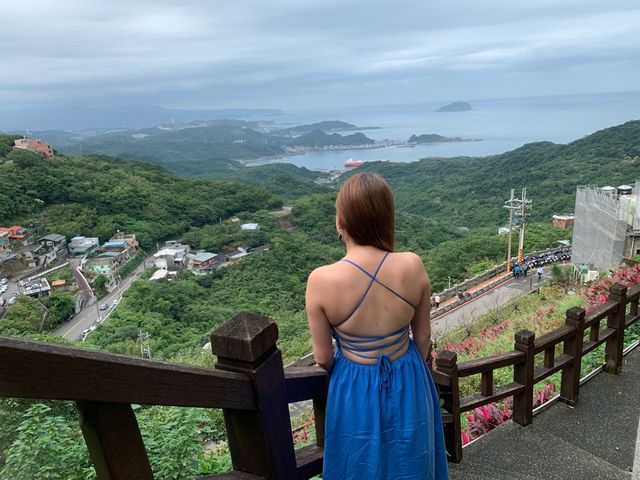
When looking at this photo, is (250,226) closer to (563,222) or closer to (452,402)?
(563,222)

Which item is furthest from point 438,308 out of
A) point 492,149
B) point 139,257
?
point 492,149

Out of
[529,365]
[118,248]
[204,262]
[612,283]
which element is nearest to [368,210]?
[529,365]

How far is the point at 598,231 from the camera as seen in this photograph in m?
13.6

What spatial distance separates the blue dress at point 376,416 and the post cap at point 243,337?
0.31 metres

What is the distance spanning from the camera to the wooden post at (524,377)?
8.91 ft

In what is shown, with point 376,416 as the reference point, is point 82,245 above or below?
below

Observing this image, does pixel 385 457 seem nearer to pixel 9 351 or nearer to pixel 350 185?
pixel 350 185

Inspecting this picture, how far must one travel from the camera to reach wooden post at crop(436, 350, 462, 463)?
2338mm

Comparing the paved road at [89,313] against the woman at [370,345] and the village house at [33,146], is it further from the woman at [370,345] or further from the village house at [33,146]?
the village house at [33,146]

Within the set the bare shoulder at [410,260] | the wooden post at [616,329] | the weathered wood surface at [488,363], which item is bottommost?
the wooden post at [616,329]

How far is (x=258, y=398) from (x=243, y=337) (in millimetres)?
186

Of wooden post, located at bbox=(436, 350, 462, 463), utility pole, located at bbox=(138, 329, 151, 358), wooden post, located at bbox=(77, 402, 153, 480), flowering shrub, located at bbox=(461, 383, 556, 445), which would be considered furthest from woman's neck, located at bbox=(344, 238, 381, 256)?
utility pole, located at bbox=(138, 329, 151, 358)

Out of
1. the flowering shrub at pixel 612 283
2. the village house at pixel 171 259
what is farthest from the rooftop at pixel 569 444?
the village house at pixel 171 259

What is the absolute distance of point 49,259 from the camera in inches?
1309
